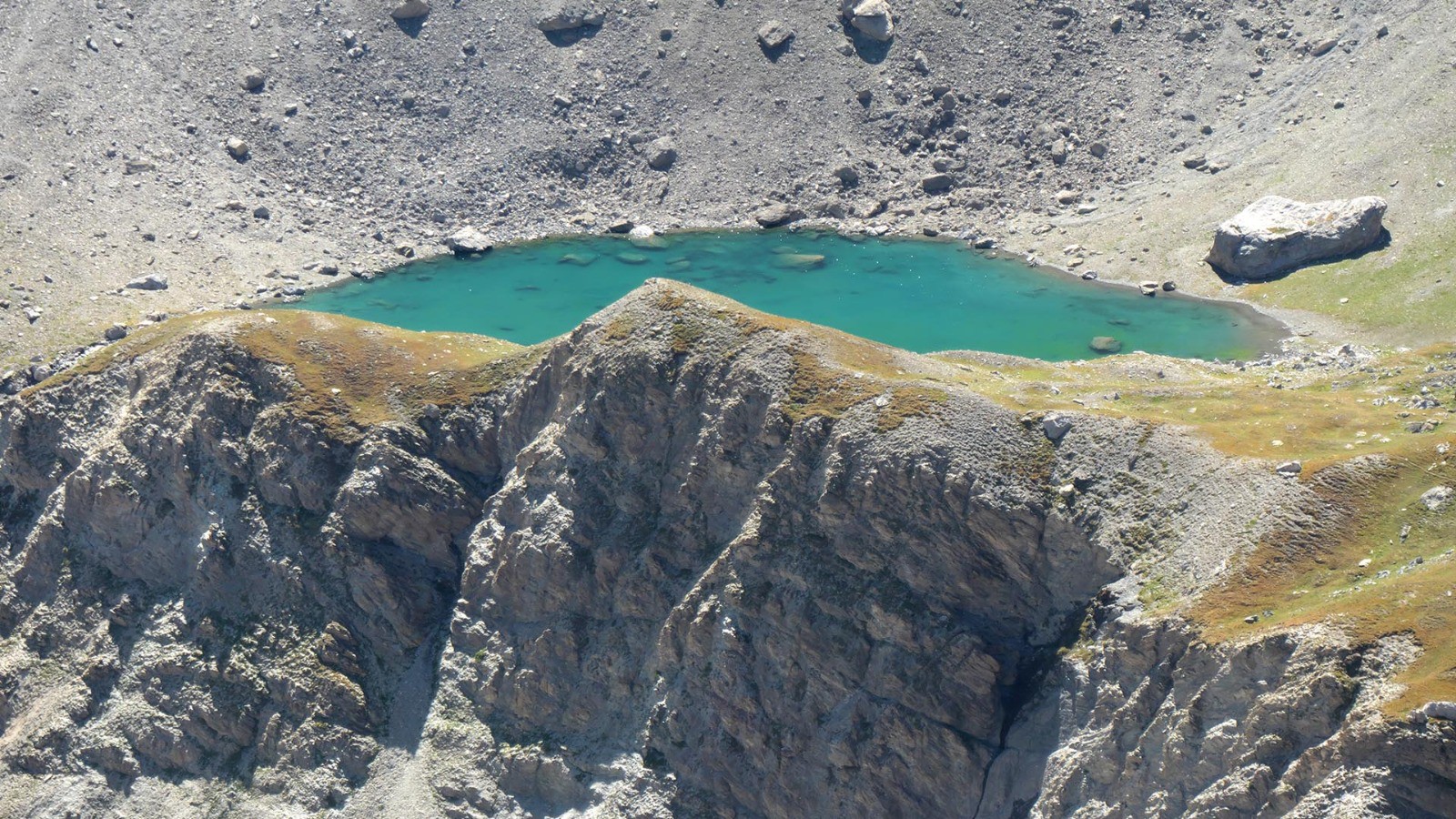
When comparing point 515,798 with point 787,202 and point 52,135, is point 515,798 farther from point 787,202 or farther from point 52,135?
point 52,135

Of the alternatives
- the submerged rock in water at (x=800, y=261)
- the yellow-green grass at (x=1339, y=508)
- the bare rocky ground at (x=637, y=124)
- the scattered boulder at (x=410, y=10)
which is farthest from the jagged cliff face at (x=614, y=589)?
the scattered boulder at (x=410, y=10)

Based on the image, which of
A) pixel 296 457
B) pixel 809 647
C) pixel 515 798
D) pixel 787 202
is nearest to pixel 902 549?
pixel 809 647

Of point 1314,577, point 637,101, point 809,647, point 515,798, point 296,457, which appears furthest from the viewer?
point 637,101

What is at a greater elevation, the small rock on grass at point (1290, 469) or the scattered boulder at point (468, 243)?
the scattered boulder at point (468, 243)

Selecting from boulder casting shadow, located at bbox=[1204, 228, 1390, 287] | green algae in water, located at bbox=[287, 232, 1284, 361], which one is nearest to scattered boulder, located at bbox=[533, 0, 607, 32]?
green algae in water, located at bbox=[287, 232, 1284, 361]

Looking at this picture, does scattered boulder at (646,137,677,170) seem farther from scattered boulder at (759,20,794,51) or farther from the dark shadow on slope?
the dark shadow on slope

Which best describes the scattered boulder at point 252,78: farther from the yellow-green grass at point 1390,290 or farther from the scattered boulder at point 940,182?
the yellow-green grass at point 1390,290
